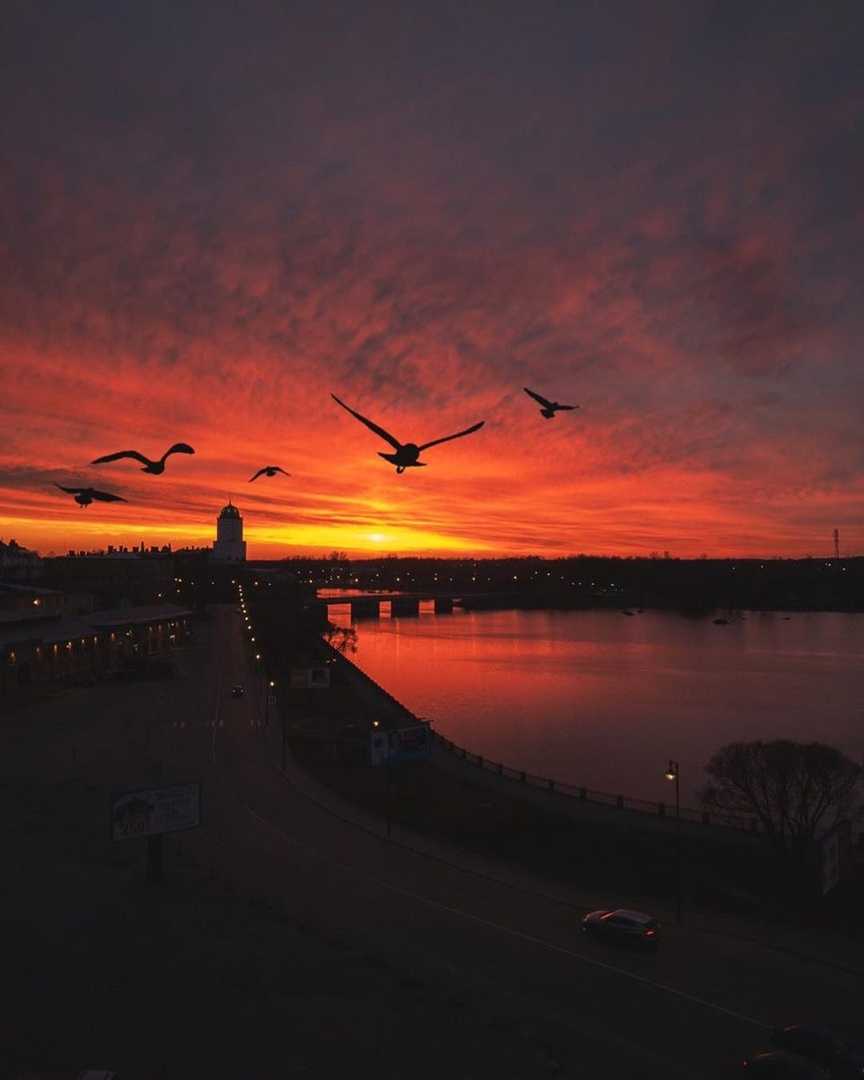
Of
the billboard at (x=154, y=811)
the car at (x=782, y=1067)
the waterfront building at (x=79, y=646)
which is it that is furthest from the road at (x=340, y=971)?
the waterfront building at (x=79, y=646)

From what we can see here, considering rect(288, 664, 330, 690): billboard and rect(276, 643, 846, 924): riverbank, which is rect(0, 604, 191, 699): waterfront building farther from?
rect(276, 643, 846, 924): riverbank

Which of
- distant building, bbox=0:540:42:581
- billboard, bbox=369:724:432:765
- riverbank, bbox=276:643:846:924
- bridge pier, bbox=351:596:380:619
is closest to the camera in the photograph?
riverbank, bbox=276:643:846:924

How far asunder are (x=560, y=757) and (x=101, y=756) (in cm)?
2261

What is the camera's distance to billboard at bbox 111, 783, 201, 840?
19.0 meters

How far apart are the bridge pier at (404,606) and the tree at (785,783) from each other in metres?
139

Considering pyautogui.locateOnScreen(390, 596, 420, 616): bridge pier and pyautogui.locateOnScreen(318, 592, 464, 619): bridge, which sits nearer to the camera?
pyautogui.locateOnScreen(318, 592, 464, 619): bridge

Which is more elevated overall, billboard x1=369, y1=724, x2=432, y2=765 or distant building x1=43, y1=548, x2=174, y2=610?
distant building x1=43, y1=548, x2=174, y2=610

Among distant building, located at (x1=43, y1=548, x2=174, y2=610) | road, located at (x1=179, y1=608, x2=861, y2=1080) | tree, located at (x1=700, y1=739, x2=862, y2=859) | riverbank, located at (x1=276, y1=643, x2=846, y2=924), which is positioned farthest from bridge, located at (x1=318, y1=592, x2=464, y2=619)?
road, located at (x1=179, y1=608, x2=861, y2=1080)

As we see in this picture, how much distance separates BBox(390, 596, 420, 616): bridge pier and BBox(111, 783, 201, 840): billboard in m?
145

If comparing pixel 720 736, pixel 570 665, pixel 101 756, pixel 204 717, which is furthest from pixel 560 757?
pixel 570 665

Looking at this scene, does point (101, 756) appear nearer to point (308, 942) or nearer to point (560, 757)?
point (308, 942)

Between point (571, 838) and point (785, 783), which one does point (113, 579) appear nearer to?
point (571, 838)

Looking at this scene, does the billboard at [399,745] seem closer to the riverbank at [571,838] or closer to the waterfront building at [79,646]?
the riverbank at [571,838]

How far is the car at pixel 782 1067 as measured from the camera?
1088 cm
